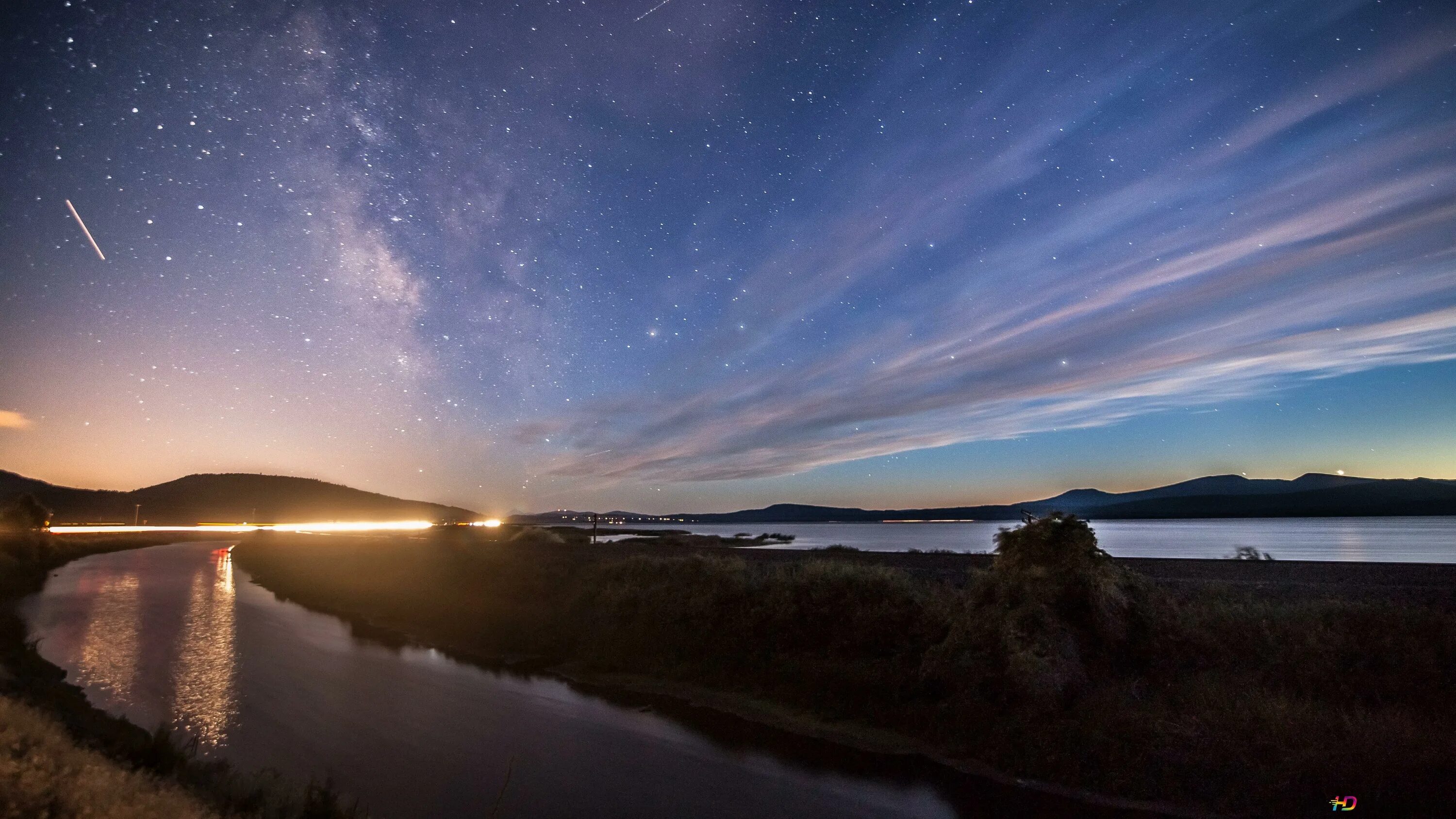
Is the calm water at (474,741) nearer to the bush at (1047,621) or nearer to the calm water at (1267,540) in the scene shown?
the bush at (1047,621)

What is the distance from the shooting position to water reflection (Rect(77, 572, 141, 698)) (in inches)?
728

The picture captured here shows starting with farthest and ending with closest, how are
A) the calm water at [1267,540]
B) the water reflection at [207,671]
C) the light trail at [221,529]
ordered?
the light trail at [221,529] → the calm water at [1267,540] → the water reflection at [207,671]

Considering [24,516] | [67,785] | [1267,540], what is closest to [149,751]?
[67,785]

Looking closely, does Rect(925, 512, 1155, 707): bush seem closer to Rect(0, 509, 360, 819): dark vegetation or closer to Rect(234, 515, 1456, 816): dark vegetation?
Rect(234, 515, 1456, 816): dark vegetation

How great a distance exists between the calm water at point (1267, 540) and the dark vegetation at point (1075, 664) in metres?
28.4

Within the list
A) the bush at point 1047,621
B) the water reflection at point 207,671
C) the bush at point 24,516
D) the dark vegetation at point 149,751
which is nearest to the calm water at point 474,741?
the water reflection at point 207,671

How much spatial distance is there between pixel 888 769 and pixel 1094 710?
12.5 ft

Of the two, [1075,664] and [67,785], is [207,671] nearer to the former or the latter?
[67,785]

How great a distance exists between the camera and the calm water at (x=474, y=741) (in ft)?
36.1

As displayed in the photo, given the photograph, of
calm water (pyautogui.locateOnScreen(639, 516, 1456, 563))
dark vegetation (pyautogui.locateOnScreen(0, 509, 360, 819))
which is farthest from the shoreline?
calm water (pyautogui.locateOnScreen(639, 516, 1456, 563))

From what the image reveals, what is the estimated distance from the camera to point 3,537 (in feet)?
170

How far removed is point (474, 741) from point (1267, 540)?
295 ft

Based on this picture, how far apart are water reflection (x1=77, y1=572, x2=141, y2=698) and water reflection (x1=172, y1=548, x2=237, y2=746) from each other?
1178 millimetres

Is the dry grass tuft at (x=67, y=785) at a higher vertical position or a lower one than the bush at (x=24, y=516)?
lower
